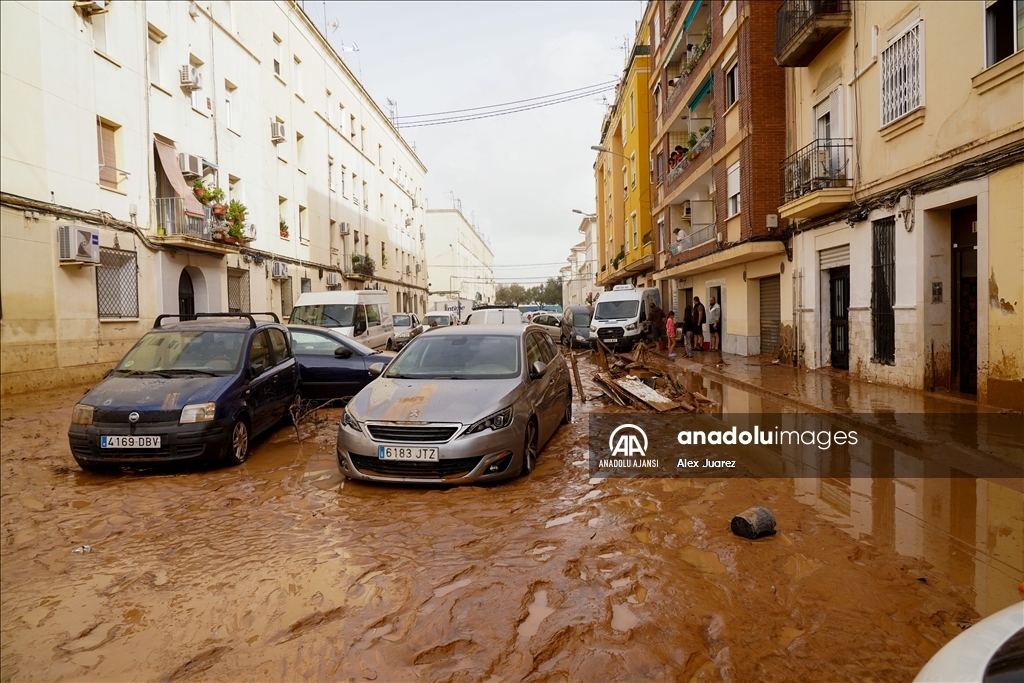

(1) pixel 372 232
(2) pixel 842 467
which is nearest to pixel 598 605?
(2) pixel 842 467

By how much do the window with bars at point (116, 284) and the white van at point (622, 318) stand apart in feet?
47.6

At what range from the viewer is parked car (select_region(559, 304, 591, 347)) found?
25953mm

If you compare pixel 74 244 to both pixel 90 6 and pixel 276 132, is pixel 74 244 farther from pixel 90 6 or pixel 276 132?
pixel 276 132

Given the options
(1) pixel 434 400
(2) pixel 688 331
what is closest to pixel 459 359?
(1) pixel 434 400

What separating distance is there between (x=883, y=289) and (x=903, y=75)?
152 inches

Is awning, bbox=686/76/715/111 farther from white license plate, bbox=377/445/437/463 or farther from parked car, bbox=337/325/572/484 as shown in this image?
white license plate, bbox=377/445/437/463

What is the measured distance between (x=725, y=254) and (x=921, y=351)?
8646 mm

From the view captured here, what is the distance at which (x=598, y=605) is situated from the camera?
3621mm

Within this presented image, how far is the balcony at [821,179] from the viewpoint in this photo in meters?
13.3

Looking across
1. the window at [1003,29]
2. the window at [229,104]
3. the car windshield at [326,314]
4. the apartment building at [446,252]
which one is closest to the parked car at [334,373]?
the car windshield at [326,314]

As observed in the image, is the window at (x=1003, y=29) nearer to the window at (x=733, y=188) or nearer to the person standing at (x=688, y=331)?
the window at (x=733, y=188)

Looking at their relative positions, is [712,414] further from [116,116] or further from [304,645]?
[116,116]

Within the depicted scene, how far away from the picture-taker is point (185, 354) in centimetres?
773

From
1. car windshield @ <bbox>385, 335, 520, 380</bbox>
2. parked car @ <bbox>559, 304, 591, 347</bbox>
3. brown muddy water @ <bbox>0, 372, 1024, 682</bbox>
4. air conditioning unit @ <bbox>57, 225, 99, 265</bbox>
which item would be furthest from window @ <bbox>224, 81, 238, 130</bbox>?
brown muddy water @ <bbox>0, 372, 1024, 682</bbox>
